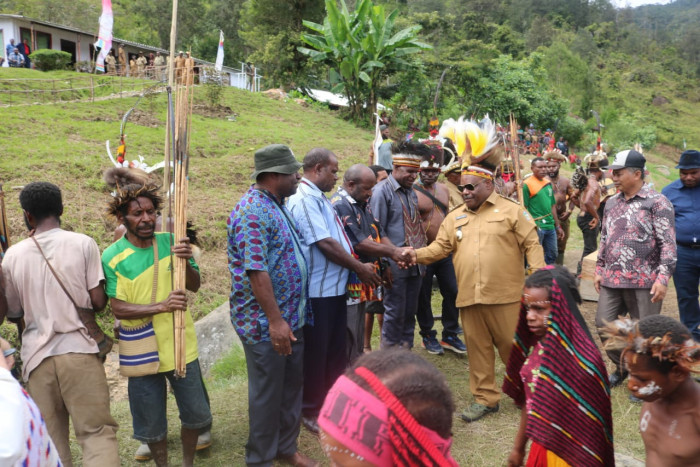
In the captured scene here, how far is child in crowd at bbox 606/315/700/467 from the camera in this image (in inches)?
98.0

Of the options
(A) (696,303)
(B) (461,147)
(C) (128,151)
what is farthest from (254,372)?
(C) (128,151)

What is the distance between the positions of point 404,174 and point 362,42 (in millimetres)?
16850

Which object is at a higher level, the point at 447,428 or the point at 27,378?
the point at 447,428

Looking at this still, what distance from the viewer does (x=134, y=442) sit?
4.27 m

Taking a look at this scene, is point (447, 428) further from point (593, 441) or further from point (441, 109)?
point (441, 109)

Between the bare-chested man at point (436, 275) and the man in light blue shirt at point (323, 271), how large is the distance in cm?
171

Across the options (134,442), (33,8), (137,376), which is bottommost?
(134,442)

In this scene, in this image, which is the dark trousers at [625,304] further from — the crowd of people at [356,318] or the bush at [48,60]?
the bush at [48,60]

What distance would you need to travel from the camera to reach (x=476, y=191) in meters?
4.38

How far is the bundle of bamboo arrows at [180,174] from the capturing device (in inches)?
138

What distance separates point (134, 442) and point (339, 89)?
19.6 meters

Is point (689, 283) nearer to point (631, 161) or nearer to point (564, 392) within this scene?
point (631, 161)

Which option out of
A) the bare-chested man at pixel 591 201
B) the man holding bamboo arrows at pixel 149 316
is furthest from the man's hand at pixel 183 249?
the bare-chested man at pixel 591 201

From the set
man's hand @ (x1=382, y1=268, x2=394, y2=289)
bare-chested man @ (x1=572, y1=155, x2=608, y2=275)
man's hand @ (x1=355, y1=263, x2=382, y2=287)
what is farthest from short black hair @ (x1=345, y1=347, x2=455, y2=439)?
bare-chested man @ (x1=572, y1=155, x2=608, y2=275)
